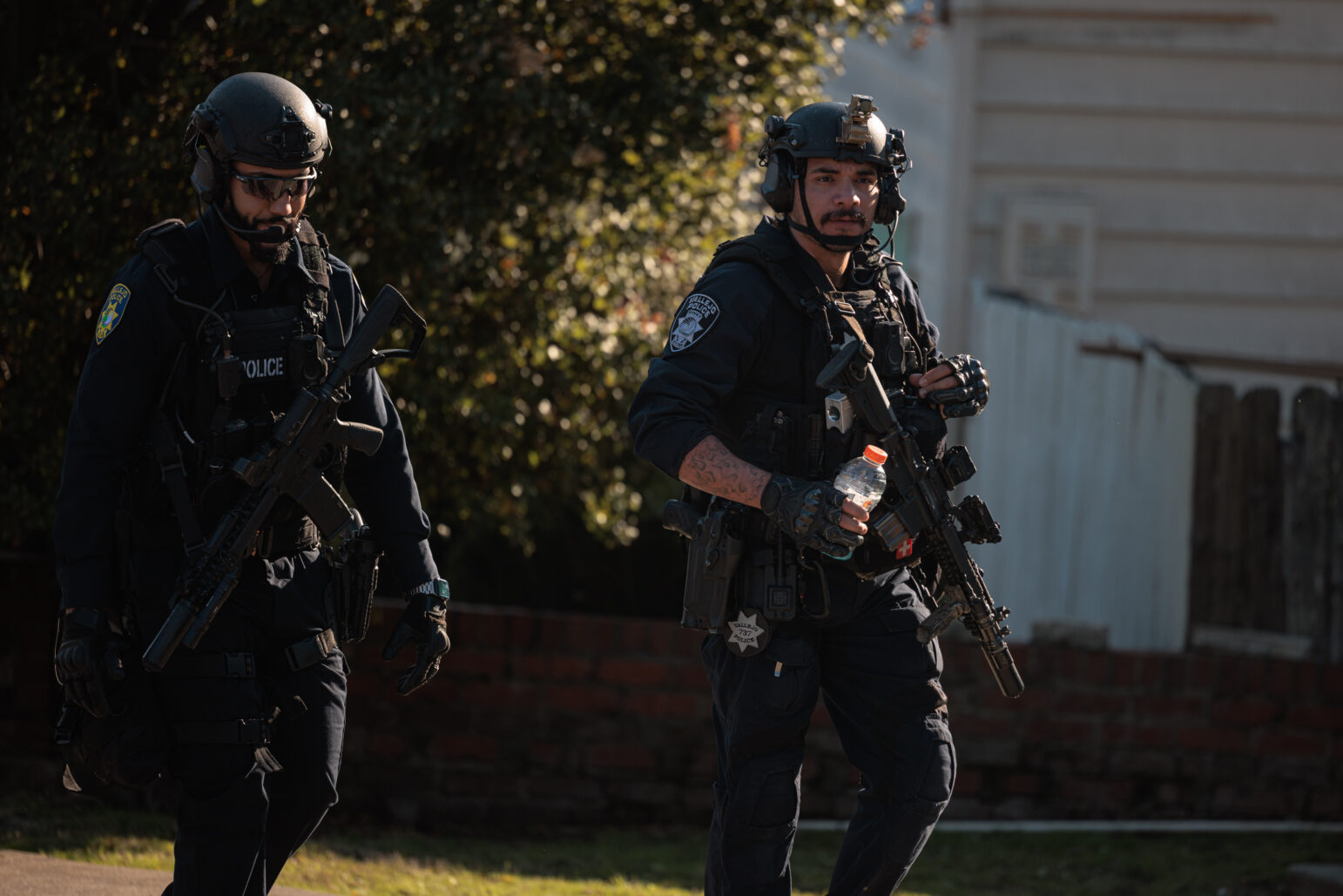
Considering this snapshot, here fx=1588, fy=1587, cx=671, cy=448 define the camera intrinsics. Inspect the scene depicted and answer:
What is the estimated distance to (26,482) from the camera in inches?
227

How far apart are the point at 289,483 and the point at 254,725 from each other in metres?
0.52

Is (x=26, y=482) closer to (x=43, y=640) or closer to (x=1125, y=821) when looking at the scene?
(x=43, y=640)

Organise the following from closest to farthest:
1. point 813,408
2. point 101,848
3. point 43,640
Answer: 1. point 813,408
2. point 101,848
3. point 43,640

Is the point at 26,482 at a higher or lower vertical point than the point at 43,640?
higher

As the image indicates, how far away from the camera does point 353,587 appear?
3.55 metres

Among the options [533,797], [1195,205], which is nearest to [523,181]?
[533,797]

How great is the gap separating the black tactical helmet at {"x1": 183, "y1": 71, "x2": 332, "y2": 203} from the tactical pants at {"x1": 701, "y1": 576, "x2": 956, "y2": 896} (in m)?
1.48

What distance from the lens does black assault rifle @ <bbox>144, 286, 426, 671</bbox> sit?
3.26 m

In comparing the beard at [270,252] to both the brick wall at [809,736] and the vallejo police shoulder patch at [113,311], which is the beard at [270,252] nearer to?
the vallejo police shoulder patch at [113,311]

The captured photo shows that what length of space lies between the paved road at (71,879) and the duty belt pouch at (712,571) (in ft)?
5.20

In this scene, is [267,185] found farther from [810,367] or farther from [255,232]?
[810,367]

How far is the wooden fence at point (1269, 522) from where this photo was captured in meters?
6.90

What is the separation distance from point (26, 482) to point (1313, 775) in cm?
525

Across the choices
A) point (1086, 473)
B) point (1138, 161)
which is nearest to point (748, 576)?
point (1086, 473)
